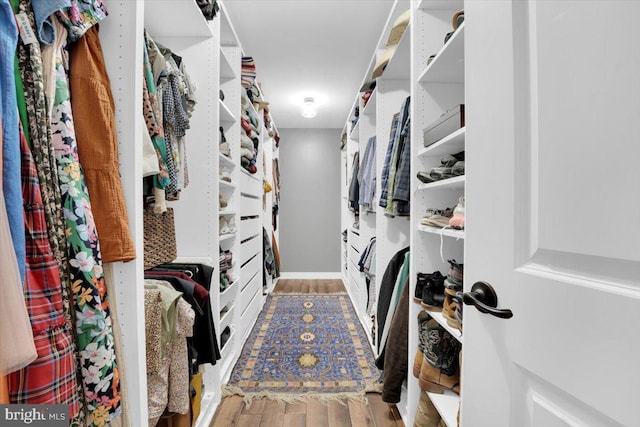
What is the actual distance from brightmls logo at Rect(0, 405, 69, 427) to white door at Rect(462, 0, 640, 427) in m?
0.85

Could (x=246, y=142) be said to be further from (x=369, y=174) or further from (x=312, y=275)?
(x=312, y=275)

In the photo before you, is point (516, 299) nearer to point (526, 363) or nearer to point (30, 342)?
point (526, 363)

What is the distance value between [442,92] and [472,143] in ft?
2.57

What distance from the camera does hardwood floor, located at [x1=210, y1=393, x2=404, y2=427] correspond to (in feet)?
5.14

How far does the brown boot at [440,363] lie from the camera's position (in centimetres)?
120

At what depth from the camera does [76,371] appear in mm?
707

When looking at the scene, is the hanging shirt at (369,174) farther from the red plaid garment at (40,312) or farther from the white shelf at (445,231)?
the red plaid garment at (40,312)

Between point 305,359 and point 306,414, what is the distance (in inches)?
22.3

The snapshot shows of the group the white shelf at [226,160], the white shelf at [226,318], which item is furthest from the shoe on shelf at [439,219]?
the white shelf at [226,318]

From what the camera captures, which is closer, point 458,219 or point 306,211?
point 458,219

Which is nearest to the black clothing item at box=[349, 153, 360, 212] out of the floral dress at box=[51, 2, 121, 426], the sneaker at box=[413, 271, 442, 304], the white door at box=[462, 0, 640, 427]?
the sneaker at box=[413, 271, 442, 304]

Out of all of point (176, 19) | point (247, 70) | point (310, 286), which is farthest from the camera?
point (310, 286)

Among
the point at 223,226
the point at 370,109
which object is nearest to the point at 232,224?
the point at 223,226

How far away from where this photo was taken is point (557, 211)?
0.50 meters
